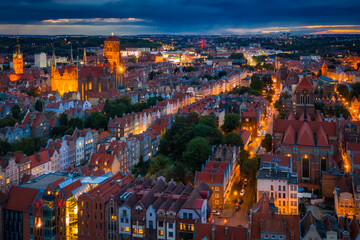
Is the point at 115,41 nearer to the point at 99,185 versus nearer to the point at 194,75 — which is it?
the point at 194,75

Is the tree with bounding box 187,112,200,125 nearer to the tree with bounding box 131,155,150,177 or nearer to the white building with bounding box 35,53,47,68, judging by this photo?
the tree with bounding box 131,155,150,177

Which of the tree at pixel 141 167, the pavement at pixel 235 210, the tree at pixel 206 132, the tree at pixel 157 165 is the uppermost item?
the tree at pixel 206 132

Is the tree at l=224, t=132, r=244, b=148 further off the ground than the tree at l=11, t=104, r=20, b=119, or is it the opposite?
the tree at l=11, t=104, r=20, b=119

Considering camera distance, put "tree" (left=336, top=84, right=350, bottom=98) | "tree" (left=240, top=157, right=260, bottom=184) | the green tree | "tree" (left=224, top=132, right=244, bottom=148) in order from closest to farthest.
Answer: "tree" (left=240, top=157, right=260, bottom=184)
the green tree
"tree" (left=224, top=132, right=244, bottom=148)
"tree" (left=336, top=84, right=350, bottom=98)

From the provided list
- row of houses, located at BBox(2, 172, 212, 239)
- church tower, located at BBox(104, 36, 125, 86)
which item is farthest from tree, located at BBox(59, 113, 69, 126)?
church tower, located at BBox(104, 36, 125, 86)

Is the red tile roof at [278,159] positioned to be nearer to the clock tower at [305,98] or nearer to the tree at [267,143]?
the tree at [267,143]

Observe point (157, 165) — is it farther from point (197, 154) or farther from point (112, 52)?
point (112, 52)

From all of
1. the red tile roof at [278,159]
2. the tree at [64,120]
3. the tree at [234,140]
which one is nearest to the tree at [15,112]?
the tree at [64,120]

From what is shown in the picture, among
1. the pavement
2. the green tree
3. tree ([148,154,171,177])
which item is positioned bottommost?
the pavement

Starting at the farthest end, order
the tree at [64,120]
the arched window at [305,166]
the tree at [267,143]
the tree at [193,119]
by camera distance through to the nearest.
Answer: the tree at [64,120]
the tree at [193,119]
the tree at [267,143]
the arched window at [305,166]

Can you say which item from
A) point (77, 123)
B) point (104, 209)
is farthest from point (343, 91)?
point (104, 209)
